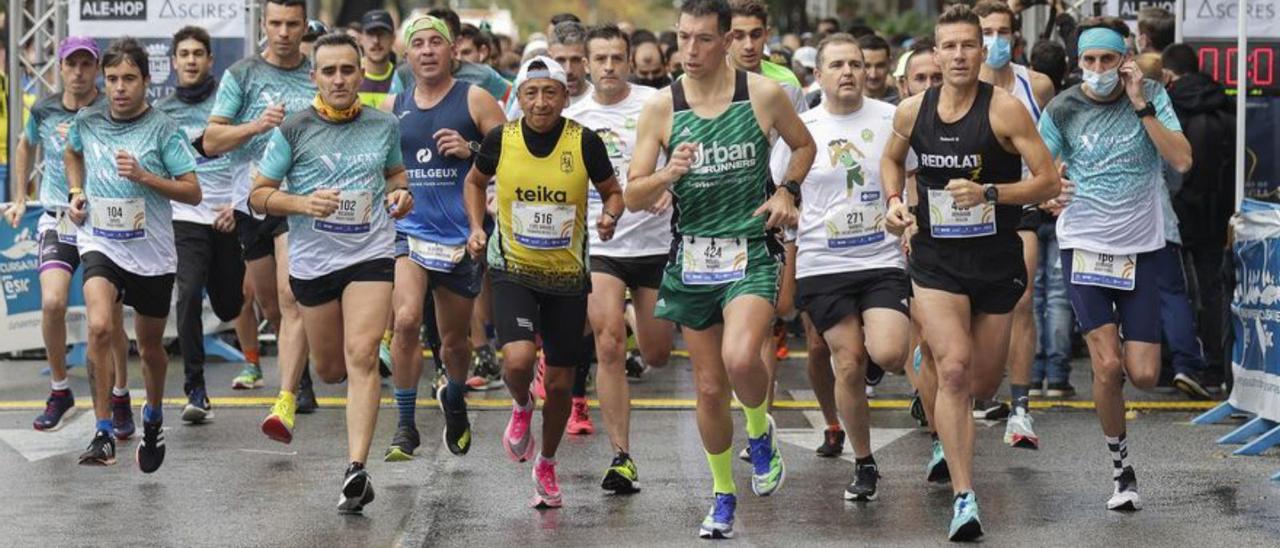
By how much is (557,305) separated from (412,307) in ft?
3.19

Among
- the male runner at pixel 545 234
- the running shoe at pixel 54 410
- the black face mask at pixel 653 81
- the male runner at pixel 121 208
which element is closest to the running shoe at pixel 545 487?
the male runner at pixel 545 234

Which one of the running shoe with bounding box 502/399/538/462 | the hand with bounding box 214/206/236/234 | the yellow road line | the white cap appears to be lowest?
the yellow road line

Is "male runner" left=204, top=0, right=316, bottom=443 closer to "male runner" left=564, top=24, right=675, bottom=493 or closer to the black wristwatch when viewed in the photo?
"male runner" left=564, top=24, right=675, bottom=493

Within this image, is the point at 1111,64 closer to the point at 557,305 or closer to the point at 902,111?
→ the point at 902,111

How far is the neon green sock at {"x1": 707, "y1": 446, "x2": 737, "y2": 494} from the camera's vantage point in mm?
8992

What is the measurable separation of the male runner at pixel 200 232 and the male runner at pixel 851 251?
3.78 meters

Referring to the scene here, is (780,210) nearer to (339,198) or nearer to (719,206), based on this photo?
(719,206)

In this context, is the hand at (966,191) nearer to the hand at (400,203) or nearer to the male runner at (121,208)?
the hand at (400,203)

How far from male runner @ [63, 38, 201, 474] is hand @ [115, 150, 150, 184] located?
156 millimetres

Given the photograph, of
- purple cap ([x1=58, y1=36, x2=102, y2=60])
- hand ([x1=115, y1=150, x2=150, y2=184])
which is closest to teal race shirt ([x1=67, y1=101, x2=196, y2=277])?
hand ([x1=115, y1=150, x2=150, y2=184])

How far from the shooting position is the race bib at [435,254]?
419 inches

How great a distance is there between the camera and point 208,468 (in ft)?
35.7

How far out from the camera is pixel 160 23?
16000 millimetres

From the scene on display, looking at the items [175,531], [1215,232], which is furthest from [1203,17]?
[175,531]
